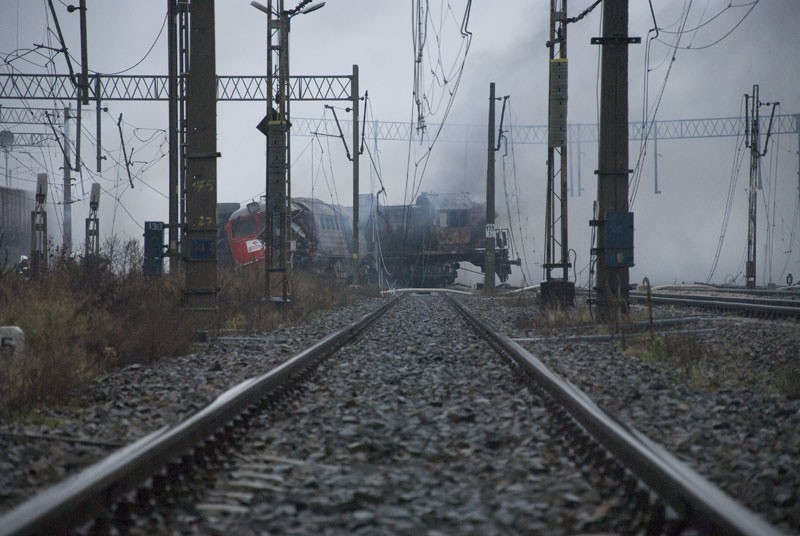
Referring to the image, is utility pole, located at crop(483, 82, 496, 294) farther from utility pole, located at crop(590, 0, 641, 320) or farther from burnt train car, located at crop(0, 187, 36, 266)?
burnt train car, located at crop(0, 187, 36, 266)

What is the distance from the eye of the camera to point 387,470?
378 centimetres

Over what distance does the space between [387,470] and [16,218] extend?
113 feet

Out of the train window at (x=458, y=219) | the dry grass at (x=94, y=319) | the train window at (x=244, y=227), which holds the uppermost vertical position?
the train window at (x=458, y=219)

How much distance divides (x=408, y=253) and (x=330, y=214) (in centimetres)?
464

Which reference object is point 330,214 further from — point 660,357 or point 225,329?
point 660,357

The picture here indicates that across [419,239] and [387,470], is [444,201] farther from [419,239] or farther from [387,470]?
[387,470]

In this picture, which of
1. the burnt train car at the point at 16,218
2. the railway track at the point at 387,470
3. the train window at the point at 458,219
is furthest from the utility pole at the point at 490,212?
the railway track at the point at 387,470

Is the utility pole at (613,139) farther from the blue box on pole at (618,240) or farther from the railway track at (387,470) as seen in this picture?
the railway track at (387,470)

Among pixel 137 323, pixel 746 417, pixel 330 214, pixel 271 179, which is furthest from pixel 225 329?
pixel 330 214

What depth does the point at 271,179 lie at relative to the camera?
16547 millimetres

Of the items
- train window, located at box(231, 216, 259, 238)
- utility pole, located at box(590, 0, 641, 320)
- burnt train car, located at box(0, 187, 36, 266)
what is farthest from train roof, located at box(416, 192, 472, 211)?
utility pole, located at box(590, 0, 641, 320)

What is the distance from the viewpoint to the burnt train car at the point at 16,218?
3256cm

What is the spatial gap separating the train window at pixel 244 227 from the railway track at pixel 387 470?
74.1ft

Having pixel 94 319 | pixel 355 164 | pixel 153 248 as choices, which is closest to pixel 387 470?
pixel 94 319
